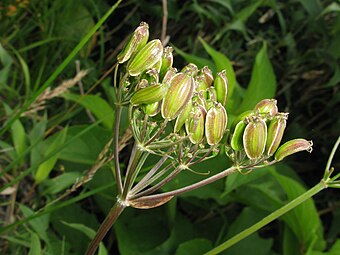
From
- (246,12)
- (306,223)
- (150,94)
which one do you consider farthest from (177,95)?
(246,12)

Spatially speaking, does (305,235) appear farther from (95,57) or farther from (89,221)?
(95,57)

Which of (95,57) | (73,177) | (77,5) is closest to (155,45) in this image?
(73,177)

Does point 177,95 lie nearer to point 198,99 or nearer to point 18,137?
point 198,99

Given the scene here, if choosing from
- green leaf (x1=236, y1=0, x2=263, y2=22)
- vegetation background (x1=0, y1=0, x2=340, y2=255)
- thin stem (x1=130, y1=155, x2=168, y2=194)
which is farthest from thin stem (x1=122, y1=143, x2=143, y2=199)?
green leaf (x1=236, y1=0, x2=263, y2=22)

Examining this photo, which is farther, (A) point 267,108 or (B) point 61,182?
(B) point 61,182

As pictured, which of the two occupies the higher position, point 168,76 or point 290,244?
point 168,76

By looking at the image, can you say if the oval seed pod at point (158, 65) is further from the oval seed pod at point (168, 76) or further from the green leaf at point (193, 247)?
the green leaf at point (193, 247)

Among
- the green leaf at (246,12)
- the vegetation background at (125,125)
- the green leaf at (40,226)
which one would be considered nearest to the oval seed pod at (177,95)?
the vegetation background at (125,125)
